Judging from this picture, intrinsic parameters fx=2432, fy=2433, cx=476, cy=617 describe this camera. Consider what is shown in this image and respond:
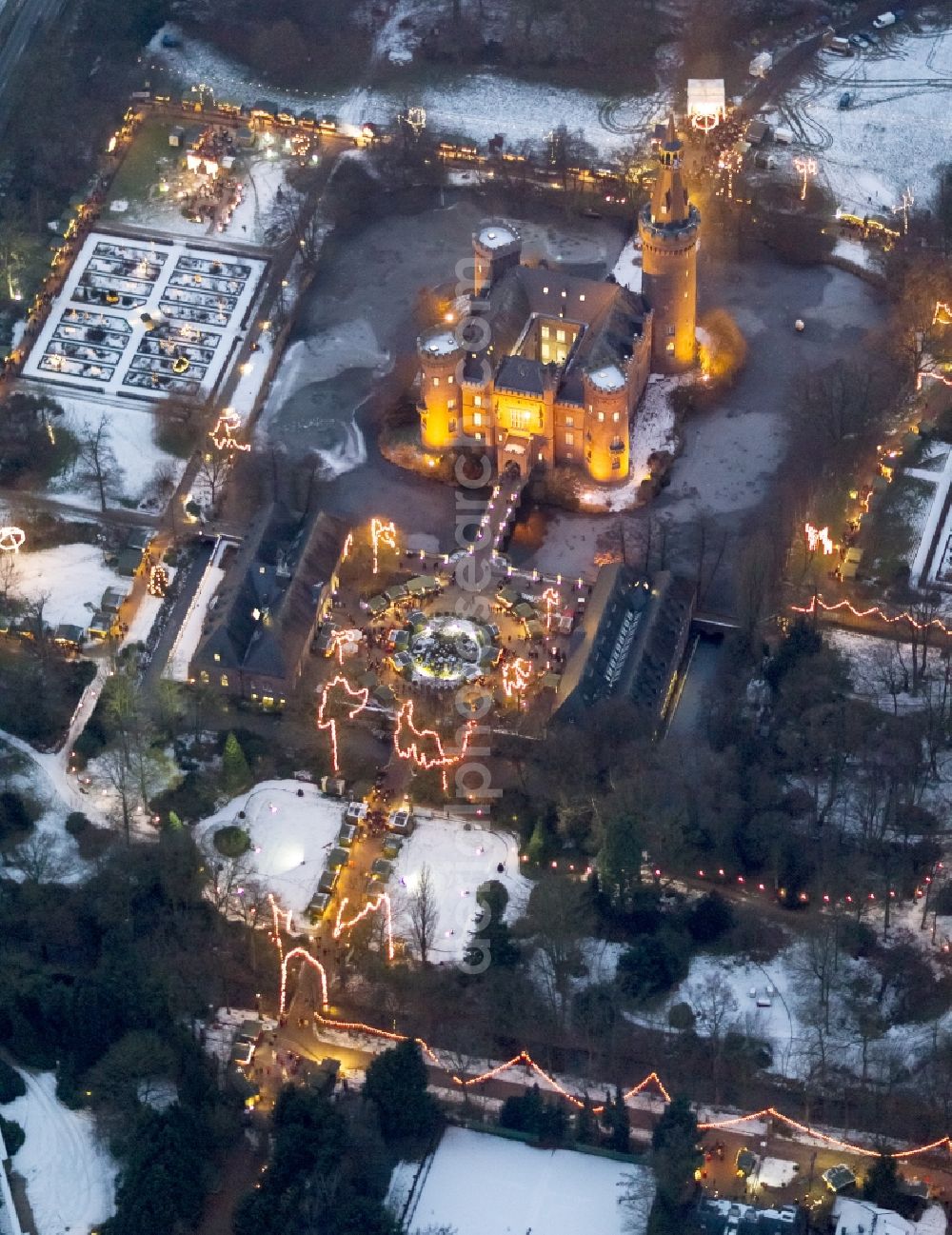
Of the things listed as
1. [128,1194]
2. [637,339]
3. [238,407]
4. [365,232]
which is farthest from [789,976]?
[365,232]

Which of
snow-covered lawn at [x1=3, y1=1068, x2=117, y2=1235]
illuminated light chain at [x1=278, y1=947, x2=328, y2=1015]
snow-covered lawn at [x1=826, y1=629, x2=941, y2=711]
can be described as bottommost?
snow-covered lawn at [x1=3, y1=1068, x2=117, y2=1235]

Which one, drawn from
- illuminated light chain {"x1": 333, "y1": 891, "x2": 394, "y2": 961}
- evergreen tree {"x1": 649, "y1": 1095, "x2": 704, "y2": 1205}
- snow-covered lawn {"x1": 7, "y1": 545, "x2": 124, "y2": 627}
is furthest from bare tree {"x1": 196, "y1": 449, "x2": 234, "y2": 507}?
evergreen tree {"x1": 649, "y1": 1095, "x2": 704, "y2": 1205}

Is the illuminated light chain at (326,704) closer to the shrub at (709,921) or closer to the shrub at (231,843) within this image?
the shrub at (231,843)

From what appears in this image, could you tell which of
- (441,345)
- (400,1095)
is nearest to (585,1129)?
(400,1095)

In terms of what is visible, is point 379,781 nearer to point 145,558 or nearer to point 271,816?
point 271,816

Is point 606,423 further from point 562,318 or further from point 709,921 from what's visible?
point 709,921

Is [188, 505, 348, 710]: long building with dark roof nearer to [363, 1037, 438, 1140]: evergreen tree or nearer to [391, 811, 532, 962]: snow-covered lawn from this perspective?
[391, 811, 532, 962]: snow-covered lawn
